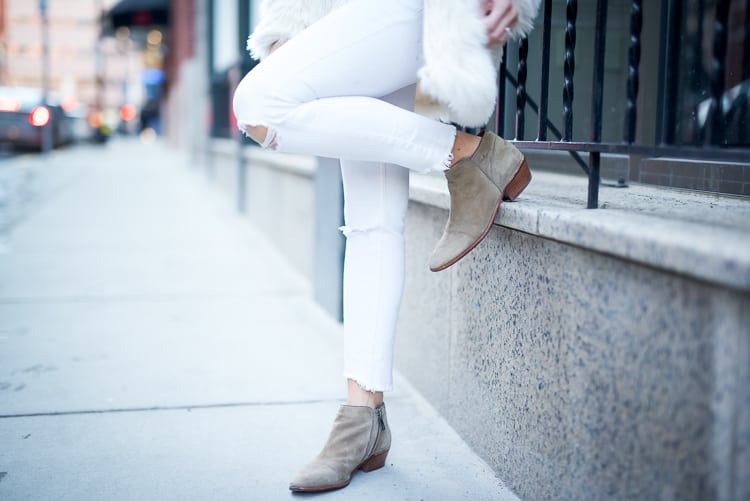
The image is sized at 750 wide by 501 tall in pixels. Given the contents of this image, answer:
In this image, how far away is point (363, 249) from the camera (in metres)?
1.99

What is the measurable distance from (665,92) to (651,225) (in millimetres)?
594

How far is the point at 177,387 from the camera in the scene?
2.82 meters

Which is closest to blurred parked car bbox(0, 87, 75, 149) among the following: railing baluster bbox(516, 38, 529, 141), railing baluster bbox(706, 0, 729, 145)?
railing baluster bbox(516, 38, 529, 141)

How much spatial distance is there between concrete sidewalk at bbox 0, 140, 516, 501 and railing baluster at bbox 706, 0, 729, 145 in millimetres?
1052

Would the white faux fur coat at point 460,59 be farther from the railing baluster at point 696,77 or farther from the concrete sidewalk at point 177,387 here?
the railing baluster at point 696,77

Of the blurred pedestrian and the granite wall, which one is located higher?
the blurred pedestrian

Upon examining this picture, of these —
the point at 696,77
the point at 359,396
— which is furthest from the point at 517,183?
the point at 696,77

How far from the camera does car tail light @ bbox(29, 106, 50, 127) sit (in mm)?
17516

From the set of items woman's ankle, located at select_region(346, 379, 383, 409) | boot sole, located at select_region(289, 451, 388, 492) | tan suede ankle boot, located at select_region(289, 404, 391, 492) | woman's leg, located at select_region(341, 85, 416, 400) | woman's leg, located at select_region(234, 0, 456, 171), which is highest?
woman's leg, located at select_region(234, 0, 456, 171)

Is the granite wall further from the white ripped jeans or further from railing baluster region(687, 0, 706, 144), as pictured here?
railing baluster region(687, 0, 706, 144)

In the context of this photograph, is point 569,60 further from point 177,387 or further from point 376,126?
point 177,387

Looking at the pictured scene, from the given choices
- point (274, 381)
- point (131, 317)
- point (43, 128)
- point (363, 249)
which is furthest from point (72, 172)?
point (363, 249)

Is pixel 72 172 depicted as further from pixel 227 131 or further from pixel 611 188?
pixel 611 188

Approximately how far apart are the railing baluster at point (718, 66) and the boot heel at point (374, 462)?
1.16 m
